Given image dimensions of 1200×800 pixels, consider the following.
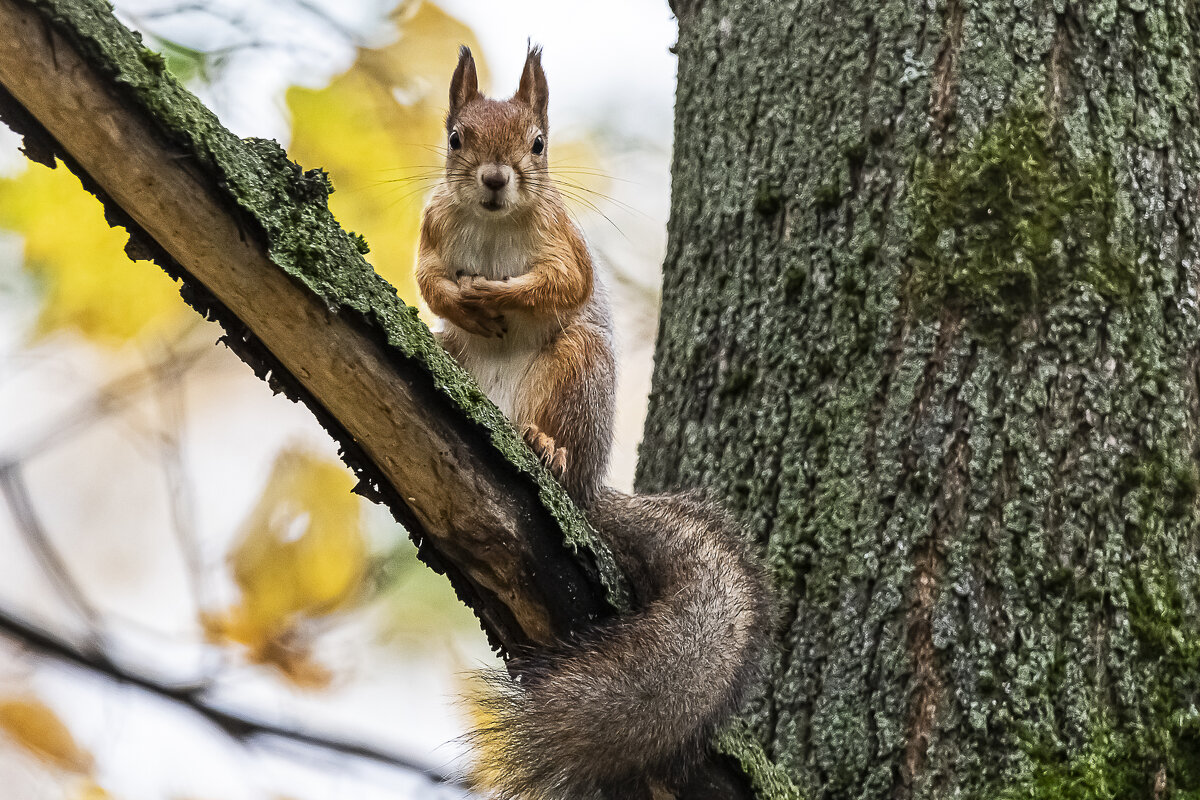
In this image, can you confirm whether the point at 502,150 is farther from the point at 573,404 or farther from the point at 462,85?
the point at 573,404

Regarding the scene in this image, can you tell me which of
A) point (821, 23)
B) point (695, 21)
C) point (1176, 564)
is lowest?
point (1176, 564)

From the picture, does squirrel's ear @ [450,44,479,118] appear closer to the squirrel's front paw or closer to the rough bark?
the squirrel's front paw

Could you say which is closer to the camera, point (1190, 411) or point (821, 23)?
point (1190, 411)

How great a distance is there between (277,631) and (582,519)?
1.06 m

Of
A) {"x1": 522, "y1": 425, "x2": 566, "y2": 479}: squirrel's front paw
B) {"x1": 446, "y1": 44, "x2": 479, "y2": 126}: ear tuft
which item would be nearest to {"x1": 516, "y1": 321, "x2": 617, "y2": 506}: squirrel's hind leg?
{"x1": 522, "y1": 425, "x2": 566, "y2": 479}: squirrel's front paw

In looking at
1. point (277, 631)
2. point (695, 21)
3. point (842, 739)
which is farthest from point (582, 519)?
point (695, 21)

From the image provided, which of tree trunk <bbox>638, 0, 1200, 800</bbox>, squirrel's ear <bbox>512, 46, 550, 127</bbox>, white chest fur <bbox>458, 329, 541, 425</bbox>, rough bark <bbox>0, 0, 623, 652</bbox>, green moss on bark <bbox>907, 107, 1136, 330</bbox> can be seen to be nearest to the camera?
rough bark <bbox>0, 0, 623, 652</bbox>

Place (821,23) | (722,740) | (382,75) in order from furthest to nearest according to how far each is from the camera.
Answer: (382,75) → (821,23) → (722,740)

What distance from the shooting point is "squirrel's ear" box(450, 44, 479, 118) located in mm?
2305

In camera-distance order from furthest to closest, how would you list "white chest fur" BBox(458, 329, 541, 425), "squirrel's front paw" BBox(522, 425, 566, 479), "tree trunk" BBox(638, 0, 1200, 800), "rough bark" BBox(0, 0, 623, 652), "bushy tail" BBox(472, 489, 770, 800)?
1. "white chest fur" BBox(458, 329, 541, 425)
2. "squirrel's front paw" BBox(522, 425, 566, 479)
3. "tree trunk" BBox(638, 0, 1200, 800)
4. "bushy tail" BBox(472, 489, 770, 800)
5. "rough bark" BBox(0, 0, 623, 652)

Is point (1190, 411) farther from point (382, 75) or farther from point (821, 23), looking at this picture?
point (382, 75)

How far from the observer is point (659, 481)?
2.16 meters

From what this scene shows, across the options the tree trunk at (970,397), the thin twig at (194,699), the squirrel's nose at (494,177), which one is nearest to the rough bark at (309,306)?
the tree trunk at (970,397)

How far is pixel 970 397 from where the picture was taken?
1.77m
